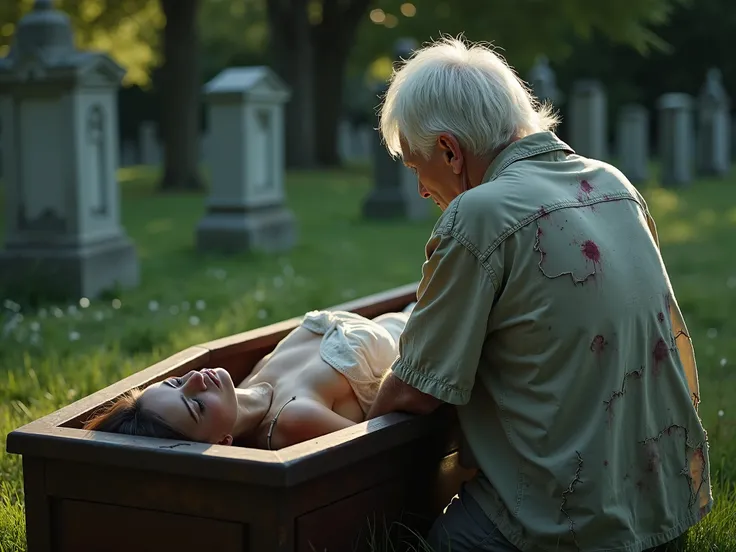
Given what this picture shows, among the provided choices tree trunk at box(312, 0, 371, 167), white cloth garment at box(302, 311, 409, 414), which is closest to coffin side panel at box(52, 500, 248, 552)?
white cloth garment at box(302, 311, 409, 414)

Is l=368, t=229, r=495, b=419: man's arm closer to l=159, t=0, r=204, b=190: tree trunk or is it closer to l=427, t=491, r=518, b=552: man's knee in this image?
l=427, t=491, r=518, b=552: man's knee

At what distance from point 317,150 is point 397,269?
55.5 feet

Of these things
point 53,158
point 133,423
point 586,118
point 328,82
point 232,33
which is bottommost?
point 133,423

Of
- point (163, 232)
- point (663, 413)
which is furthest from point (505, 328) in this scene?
point (163, 232)

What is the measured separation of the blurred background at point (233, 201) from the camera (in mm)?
6242

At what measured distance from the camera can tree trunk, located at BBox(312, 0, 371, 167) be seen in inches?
1032

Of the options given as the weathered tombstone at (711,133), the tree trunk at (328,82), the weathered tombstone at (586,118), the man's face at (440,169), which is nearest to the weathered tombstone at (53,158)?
the man's face at (440,169)

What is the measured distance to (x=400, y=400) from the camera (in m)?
3.07

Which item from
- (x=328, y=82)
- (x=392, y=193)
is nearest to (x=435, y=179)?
(x=392, y=193)

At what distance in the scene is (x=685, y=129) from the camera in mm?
20234

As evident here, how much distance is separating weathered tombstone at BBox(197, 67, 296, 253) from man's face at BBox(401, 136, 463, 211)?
7.81 meters

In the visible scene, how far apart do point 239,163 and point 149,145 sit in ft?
80.2

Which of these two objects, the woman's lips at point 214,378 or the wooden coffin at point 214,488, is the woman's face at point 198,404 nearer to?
the woman's lips at point 214,378

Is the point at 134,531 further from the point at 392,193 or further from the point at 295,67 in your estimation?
the point at 295,67
